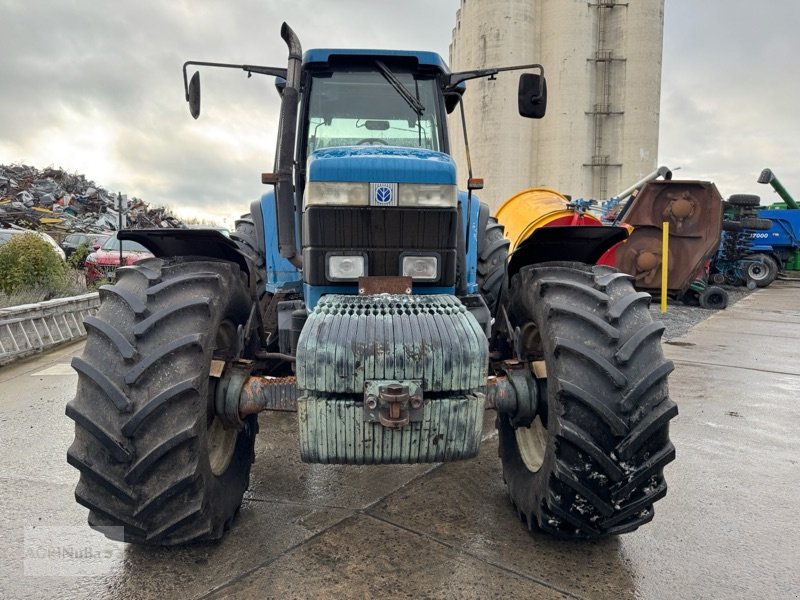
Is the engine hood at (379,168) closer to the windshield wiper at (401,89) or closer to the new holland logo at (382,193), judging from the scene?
the new holland logo at (382,193)

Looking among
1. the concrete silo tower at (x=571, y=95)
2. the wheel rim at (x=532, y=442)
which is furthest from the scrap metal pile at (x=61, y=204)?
the wheel rim at (x=532, y=442)

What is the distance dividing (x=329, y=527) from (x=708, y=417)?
12.0 feet

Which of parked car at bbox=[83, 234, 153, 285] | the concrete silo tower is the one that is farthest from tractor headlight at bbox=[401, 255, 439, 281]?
the concrete silo tower

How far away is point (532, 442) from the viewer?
3.17 meters

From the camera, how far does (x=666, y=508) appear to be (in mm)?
3279

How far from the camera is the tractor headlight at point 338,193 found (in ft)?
9.18

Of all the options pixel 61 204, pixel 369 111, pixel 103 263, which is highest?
pixel 369 111

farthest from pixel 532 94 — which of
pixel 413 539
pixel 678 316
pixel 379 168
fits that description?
pixel 678 316

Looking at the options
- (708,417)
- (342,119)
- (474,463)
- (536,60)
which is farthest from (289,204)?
(536,60)

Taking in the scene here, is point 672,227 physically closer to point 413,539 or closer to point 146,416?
point 413,539

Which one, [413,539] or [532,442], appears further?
[532,442]

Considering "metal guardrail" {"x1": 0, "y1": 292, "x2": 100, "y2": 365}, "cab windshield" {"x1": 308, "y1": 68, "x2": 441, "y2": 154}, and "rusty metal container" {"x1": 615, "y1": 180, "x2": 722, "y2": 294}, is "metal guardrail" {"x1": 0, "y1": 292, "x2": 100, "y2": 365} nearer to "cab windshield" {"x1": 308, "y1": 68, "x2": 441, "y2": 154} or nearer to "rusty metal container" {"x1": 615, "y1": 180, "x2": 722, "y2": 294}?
"cab windshield" {"x1": 308, "y1": 68, "x2": 441, "y2": 154}

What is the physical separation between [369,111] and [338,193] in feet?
3.35

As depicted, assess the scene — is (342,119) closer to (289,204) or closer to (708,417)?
(289,204)
